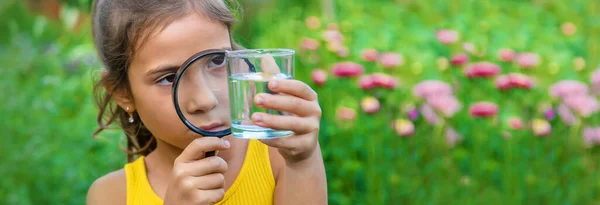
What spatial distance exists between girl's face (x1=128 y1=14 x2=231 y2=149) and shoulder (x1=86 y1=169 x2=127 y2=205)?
362 millimetres

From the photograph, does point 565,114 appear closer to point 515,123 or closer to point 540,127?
point 540,127

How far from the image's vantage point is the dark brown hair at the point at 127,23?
2.00m

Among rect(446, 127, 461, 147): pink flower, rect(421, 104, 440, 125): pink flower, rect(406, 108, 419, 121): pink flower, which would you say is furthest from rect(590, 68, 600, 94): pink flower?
rect(406, 108, 419, 121): pink flower

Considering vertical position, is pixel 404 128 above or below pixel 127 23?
below

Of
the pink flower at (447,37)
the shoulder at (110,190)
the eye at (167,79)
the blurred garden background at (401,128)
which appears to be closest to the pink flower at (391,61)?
the blurred garden background at (401,128)

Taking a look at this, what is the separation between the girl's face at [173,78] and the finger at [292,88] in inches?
10.1

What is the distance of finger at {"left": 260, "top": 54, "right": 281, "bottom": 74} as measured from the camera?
5.41ft

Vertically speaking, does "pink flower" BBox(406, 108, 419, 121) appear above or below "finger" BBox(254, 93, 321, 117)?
below

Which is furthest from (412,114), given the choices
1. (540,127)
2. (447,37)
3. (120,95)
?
(120,95)

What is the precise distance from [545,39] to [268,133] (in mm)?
4355

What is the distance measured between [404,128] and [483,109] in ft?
1.42

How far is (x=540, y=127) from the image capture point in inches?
151

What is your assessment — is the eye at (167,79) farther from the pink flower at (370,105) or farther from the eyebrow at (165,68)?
the pink flower at (370,105)

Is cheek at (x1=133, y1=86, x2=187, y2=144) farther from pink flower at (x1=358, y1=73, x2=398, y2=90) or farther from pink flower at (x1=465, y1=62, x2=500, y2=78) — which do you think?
pink flower at (x1=465, y1=62, x2=500, y2=78)
